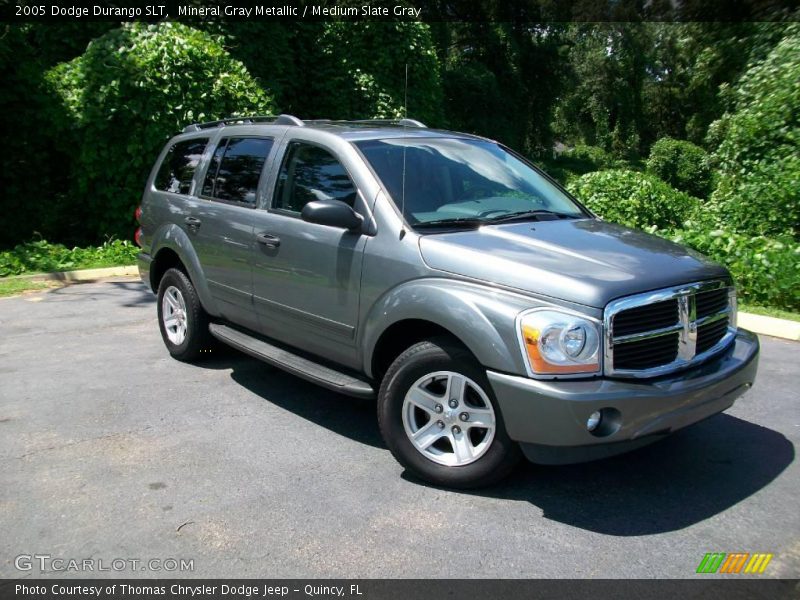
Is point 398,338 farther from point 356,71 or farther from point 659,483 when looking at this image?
point 356,71

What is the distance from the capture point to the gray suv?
3.41 meters

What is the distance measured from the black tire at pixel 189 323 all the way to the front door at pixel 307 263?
0.97 m

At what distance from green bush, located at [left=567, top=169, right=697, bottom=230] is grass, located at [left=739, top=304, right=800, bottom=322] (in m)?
2.84

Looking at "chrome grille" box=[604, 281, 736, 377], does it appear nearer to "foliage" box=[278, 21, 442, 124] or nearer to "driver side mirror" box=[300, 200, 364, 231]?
"driver side mirror" box=[300, 200, 364, 231]

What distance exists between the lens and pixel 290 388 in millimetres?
5578

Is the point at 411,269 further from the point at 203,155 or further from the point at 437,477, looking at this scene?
the point at 203,155

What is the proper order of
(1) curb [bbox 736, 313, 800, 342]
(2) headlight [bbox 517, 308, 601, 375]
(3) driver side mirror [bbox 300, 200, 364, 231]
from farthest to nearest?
1. (1) curb [bbox 736, 313, 800, 342]
2. (3) driver side mirror [bbox 300, 200, 364, 231]
3. (2) headlight [bbox 517, 308, 601, 375]

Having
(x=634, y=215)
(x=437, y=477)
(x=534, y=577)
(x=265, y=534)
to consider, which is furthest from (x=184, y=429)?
(x=634, y=215)

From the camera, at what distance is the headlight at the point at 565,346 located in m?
3.36

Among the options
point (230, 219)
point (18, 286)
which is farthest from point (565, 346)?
point (18, 286)

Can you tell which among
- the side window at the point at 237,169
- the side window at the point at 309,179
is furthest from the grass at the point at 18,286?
the side window at the point at 309,179

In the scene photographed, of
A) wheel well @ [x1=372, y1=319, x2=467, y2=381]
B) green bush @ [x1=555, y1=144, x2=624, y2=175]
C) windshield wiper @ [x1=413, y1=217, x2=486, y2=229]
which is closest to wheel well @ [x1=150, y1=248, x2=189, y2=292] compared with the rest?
wheel well @ [x1=372, y1=319, x2=467, y2=381]

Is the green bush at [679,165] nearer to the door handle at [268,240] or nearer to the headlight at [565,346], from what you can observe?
the door handle at [268,240]
